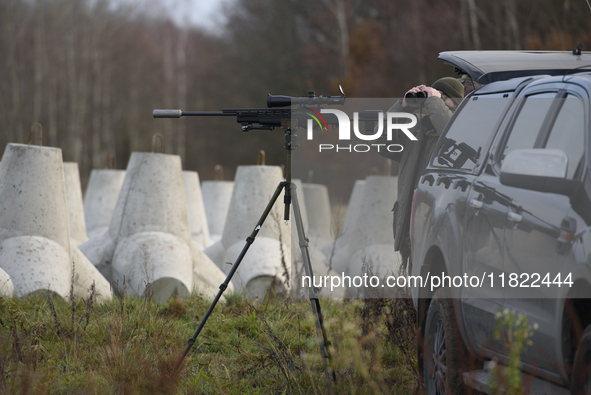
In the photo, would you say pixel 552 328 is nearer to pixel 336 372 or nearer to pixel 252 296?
pixel 336 372

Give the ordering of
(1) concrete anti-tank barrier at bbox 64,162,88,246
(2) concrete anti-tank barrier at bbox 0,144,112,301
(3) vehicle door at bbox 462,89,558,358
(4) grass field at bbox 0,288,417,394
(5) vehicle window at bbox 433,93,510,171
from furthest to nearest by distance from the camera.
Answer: (1) concrete anti-tank barrier at bbox 64,162,88,246, (2) concrete anti-tank barrier at bbox 0,144,112,301, (4) grass field at bbox 0,288,417,394, (5) vehicle window at bbox 433,93,510,171, (3) vehicle door at bbox 462,89,558,358

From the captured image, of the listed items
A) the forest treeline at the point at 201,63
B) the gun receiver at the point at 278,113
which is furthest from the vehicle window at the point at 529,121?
the forest treeline at the point at 201,63

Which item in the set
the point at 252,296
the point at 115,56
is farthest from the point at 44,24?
the point at 252,296

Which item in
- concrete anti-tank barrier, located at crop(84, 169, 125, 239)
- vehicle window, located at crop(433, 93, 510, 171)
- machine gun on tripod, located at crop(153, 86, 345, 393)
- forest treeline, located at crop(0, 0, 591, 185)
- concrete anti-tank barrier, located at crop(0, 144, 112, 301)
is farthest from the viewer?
forest treeline, located at crop(0, 0, 591, 185)

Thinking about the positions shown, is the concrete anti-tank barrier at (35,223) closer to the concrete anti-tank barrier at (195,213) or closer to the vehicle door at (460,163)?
the vehicle door at (460,163)

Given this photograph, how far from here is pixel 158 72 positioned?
37.0 meters

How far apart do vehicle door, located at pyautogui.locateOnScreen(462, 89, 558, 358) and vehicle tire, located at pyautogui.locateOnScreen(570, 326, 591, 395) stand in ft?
1.93

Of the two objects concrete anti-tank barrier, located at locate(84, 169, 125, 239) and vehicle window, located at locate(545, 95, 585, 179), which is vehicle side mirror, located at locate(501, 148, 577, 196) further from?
concrete anti-tank barrier, located at locate(84, 169, 125, 239)

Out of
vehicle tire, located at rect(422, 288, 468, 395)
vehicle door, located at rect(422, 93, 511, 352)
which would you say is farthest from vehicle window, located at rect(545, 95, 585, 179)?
vehicle tire, located at rect(422, 288, 468, 395)

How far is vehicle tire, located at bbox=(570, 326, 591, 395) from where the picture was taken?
7.05 feet

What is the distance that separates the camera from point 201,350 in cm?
499

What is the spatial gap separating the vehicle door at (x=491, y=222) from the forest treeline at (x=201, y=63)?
748 inches

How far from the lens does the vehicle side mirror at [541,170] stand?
7.55ft

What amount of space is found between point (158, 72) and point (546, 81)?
118 feet
